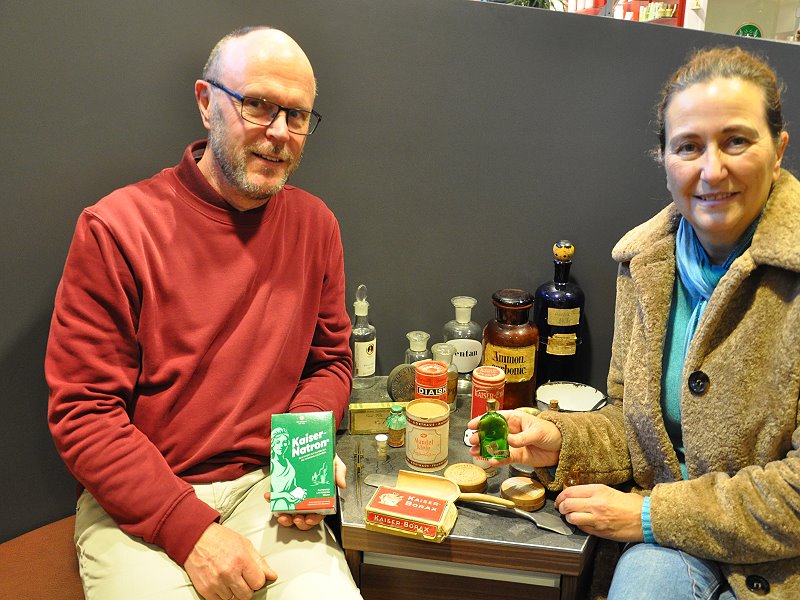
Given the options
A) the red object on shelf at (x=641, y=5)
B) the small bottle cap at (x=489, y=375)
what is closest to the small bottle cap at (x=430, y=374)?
the small bottle cap at (x=489, y=375)

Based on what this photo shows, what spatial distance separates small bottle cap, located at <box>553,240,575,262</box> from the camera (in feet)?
6.31

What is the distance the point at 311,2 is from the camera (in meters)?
1.76

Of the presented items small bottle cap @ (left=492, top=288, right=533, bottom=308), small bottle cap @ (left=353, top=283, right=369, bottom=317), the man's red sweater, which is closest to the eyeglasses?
the man's red sweater

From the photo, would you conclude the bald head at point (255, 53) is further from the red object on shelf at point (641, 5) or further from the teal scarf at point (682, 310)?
the red object on shelf at point (641, 5)

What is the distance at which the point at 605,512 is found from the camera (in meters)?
1.32

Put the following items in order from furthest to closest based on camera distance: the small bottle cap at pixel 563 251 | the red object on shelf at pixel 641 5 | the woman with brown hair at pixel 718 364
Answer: the red object on shelf at pixel 641 5 < the small bottle cap at pixel 563 251 < the woman with brown hair at pixel 718 364

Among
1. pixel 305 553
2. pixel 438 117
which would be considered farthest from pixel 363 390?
pixel 438 117

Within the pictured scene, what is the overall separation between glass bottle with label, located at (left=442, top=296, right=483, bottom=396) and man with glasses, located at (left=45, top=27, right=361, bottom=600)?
1.49ft

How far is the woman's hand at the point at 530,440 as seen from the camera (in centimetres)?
146

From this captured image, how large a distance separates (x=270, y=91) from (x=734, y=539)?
124 centimetres

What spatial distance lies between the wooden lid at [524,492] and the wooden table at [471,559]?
0.03 metres

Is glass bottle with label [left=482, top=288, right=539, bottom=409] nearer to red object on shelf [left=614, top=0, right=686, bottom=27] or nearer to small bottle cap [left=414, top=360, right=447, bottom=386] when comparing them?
small bottle cap [left=414, top=360, right=447, bottom=386]

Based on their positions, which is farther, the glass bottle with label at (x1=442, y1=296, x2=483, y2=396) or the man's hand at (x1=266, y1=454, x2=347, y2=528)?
the glass bottle with label at (x1=442, y1=296, x2=483, y2=396)

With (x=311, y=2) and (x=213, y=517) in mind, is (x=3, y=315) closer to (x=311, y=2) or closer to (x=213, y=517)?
(x=213, y=517)
